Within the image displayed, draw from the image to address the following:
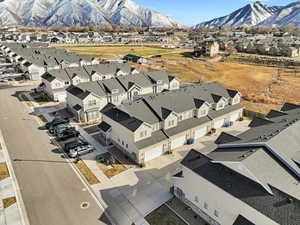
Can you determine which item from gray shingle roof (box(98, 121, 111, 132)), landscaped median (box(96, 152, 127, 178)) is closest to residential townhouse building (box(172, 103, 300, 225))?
landscaped median (box(96, 152, 127, 178))

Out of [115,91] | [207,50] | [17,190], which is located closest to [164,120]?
[115,91]

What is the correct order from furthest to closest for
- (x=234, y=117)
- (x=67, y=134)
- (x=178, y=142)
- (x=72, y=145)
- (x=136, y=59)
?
(x=136, y=59) → (x=234, y=117) → (x=67, y=134) → (x=178, y=142) → (x=72, y=145)

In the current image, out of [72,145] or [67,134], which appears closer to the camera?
[72,145]

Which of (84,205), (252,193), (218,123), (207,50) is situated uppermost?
(207,50)

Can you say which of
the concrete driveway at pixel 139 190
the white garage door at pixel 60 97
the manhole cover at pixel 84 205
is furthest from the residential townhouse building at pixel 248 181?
the white garage door at pixel 60 97

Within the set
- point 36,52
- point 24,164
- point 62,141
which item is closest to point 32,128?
point 62,141

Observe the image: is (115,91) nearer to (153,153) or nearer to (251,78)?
(153,153)

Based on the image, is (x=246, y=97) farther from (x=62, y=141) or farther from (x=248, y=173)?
(x=62, y=141)
